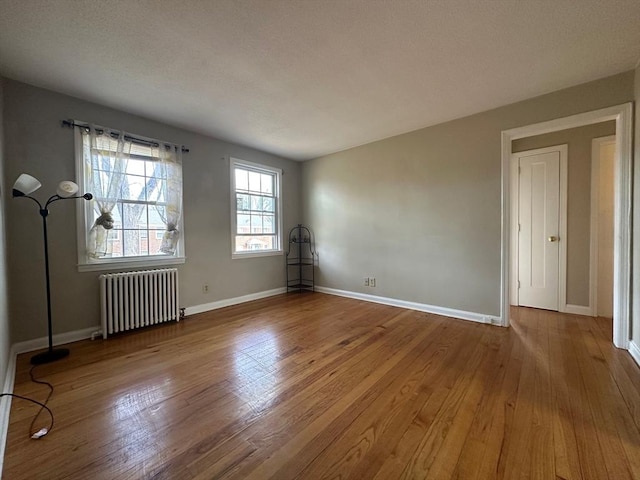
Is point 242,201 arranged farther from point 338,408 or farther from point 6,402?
point 338,408

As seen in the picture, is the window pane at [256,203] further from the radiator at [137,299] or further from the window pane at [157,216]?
the radiator at [137,299]

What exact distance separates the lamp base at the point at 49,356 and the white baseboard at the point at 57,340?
213 mm

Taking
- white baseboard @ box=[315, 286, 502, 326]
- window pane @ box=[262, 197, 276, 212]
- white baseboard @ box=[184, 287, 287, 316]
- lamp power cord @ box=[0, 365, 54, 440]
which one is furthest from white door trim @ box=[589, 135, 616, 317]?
lamp power cord @ box=[0, 365, 54, 440]

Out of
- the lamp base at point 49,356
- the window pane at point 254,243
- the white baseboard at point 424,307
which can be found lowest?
the lamp base at point 49,356

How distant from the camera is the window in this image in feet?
13.5

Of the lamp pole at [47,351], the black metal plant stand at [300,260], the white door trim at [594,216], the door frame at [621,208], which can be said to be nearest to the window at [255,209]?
the black metal plant stand at [300,260]

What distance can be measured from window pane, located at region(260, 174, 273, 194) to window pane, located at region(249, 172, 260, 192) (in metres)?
0.09

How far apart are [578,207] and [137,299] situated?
561 centimetres

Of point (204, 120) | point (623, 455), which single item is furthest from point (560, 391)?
point (204, 120)

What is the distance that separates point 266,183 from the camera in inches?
181

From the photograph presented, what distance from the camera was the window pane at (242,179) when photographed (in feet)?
13.7

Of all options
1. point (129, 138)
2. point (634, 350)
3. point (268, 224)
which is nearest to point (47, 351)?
point (129, 138)

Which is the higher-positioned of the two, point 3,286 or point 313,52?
point 313,52

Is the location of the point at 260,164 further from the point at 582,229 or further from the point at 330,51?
the point at 582,229
